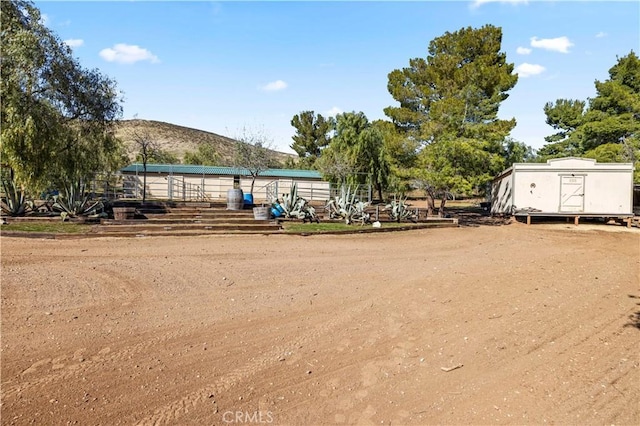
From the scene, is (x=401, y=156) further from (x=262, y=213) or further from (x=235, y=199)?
(x=262, y=213)

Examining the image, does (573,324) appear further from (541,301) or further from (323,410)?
(323,410)

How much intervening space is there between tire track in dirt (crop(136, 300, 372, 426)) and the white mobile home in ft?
57.1

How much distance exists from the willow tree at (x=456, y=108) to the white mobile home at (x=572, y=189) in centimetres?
156

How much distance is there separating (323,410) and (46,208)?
1463cm

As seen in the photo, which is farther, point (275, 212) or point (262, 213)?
point (275, 212)

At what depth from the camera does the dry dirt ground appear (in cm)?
282

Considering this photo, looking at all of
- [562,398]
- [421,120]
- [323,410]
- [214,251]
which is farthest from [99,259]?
[421,120]

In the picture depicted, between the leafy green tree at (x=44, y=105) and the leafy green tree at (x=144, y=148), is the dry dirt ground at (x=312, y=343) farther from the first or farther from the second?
the leafy green tree at (x=144, y=148)

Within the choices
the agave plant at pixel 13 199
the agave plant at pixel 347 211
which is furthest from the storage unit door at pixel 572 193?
the agave plant at pixel 13 199

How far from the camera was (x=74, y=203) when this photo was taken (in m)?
12.6

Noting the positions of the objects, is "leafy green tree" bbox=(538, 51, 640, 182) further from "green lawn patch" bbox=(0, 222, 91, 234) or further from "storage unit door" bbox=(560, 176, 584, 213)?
"green lawn patch" bbox=(0, 222, 91, 234)

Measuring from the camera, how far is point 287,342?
12.9 ft

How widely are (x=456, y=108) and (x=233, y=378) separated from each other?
19.0 meters

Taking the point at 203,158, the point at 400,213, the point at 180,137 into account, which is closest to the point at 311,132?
the point at 203,158
